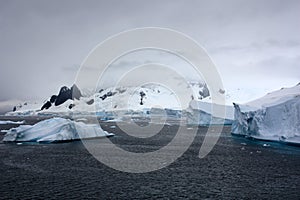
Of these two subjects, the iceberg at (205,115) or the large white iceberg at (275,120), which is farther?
the iceberg at (205,115)

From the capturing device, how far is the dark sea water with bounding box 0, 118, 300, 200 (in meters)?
13.5

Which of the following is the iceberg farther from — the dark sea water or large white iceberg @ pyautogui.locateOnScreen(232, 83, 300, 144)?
the dark sea water

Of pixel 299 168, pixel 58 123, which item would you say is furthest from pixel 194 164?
pixel 58 123

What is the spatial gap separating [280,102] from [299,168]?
1575 cm

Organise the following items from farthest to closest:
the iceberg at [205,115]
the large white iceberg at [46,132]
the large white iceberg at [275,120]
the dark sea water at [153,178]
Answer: the iceberg at [205,115] → the large white iceberg at [46,132] → the large white iceberg at [275,120] → the dark sea water at [153,178]

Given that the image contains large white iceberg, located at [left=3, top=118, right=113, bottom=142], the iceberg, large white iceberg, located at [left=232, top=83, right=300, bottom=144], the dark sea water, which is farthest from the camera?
the iceberg

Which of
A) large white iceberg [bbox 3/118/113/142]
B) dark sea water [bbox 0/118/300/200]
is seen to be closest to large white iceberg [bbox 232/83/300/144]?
dark sea water [bbox 0/118/300/200]

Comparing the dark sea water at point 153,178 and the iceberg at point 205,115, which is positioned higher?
the iceberg at point 205,115

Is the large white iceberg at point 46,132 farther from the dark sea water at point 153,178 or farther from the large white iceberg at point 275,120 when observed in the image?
the large white iceberg at point 275,120

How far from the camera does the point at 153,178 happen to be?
1672 cm

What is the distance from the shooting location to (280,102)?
34.2m

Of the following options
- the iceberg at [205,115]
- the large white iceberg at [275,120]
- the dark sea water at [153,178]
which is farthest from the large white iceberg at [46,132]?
the iceberg at [205,115]

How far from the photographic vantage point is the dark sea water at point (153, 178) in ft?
44.3

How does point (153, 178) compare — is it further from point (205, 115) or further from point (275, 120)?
point (205, 115)
